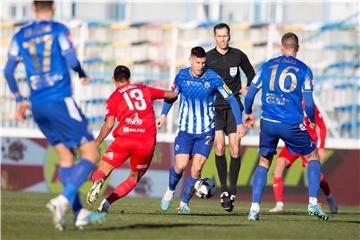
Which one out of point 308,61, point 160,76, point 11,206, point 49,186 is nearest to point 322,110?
point 308,61

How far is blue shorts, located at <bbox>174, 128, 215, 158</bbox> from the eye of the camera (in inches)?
633

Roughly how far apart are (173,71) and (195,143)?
891 cm

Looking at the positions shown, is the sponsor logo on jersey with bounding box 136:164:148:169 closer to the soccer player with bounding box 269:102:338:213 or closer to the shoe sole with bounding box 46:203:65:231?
the soccer player with bounding box 269:102:338:213

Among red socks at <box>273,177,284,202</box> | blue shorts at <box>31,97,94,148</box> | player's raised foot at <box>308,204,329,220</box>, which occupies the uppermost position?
blue shorts at <box>31,97,94,148</box>

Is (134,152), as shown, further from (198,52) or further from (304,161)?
(304,161)

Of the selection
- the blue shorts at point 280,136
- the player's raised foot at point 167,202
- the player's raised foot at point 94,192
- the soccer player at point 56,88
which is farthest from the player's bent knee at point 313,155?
the soccer player at point 56,88

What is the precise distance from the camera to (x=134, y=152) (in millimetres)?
15438

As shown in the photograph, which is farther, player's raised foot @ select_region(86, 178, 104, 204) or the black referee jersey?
the black referee jersey

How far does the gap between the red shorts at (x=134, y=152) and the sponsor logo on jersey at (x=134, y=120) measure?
199 mm

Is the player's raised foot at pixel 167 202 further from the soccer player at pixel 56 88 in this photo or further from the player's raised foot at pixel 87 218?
the player's raised foot at pixel 87 218

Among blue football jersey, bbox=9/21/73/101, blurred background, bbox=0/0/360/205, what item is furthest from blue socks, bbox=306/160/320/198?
blurred background, bbox=0/0/360/205

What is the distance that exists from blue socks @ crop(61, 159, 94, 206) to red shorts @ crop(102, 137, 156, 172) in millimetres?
3471

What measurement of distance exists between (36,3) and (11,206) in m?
4.87

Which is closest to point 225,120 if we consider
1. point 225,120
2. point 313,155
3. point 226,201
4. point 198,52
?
point 225,120
